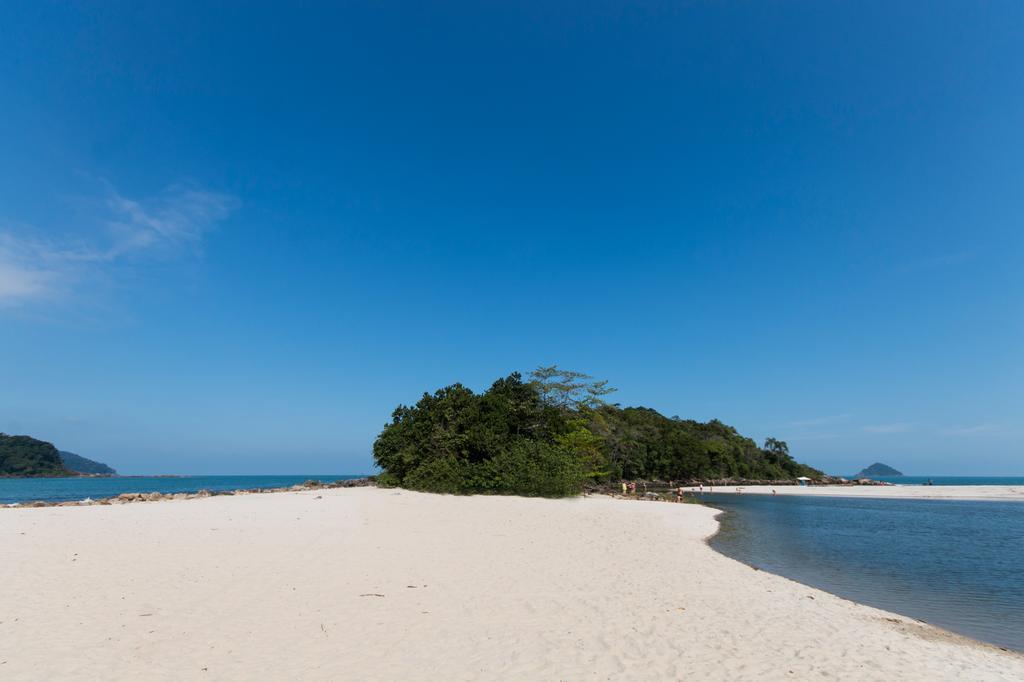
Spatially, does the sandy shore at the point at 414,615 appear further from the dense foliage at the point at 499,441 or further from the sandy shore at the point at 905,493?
the sandy shore at the point at 905,493

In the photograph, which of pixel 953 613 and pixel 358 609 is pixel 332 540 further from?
pixel 953 613

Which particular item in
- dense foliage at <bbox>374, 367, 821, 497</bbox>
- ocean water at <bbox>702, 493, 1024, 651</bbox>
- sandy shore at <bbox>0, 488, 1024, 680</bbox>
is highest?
dense foliage at <bbox>374, 367, 821, 497</bbox>

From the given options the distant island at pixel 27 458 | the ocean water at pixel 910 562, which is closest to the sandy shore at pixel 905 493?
the ocean water at pixel 910 562

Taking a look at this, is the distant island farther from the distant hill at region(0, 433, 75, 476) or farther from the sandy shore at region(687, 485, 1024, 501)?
the sandy shore at region(687, 485, 1024, 501)

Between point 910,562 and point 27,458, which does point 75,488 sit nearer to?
point 27,458

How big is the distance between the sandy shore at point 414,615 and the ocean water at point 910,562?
6.46 ft

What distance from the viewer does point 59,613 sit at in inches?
292

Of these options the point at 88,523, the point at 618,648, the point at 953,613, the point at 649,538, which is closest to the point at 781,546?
the point at 649,538

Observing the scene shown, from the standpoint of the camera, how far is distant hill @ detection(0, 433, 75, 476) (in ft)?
400

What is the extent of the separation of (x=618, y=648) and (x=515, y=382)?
30.6m

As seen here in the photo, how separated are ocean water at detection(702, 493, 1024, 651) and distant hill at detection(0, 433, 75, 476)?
170138 millimetres

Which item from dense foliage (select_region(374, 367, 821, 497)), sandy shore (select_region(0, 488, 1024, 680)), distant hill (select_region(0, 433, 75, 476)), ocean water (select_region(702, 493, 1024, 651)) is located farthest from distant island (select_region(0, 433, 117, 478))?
ocean water (select_region(702, 493, 1024, 651))

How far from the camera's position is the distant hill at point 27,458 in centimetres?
12188

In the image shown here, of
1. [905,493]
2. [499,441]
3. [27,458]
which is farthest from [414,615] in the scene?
[27,458]
